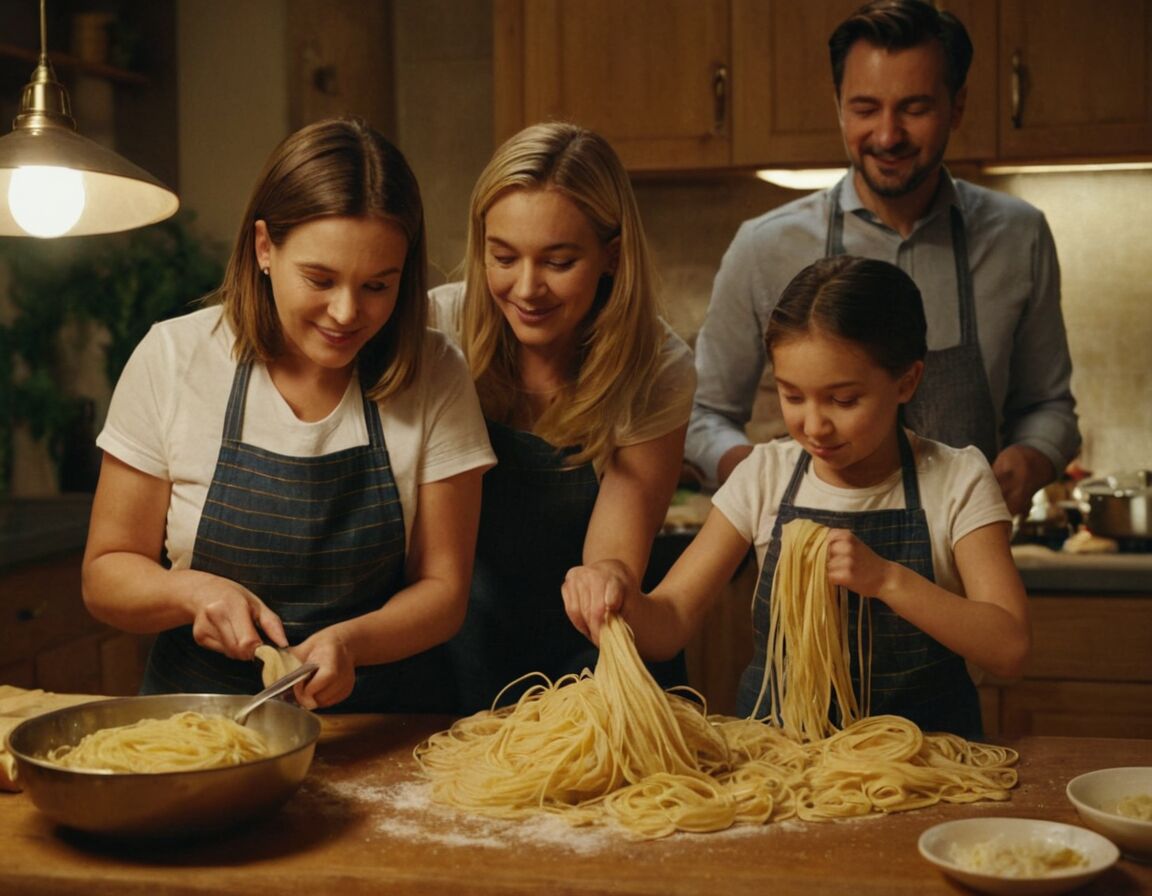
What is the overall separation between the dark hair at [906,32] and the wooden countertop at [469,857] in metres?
1.68

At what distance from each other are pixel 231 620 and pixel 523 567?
27.9 inches

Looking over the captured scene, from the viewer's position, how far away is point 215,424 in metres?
2.17

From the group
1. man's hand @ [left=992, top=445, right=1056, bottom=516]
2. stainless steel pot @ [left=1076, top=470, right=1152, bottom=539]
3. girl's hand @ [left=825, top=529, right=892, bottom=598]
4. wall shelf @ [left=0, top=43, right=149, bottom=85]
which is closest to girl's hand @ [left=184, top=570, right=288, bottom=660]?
girl's hand @ [left=825, top=529, right=892, bottom=598]

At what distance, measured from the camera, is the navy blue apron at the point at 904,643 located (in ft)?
7.24

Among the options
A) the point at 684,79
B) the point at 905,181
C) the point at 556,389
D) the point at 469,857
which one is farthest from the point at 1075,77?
the point at 469,857

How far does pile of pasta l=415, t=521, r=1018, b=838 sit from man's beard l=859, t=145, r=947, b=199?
1.16 metres

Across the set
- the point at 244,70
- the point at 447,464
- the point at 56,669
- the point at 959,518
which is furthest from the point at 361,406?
the point at 244,70

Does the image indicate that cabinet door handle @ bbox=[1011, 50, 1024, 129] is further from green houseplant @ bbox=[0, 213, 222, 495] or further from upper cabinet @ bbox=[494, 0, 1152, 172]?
green houseplant @ bbox=[0, 213, 222, 495]

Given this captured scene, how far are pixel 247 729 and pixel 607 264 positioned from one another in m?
1.01

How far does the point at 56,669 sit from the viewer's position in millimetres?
4105

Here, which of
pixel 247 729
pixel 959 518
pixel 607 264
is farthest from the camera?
pixel 607 264

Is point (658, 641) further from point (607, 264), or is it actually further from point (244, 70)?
point (244, 70)

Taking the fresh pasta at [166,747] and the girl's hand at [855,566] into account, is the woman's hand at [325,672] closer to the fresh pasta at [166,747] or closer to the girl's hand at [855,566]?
the fresh pasta at [166,747]

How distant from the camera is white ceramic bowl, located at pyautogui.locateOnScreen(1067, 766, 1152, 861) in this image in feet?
5.26
